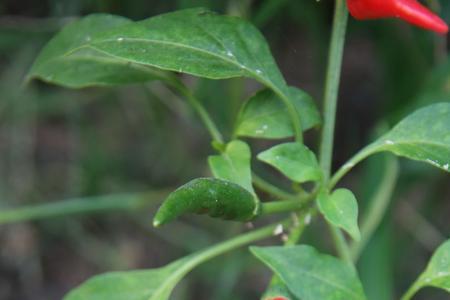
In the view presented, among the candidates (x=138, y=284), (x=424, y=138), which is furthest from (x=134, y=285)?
(x=424, y=138)

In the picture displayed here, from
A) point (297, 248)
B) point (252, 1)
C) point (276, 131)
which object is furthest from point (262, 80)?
point (252, 1)

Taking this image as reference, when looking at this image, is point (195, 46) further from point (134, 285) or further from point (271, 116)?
point (134, 285)

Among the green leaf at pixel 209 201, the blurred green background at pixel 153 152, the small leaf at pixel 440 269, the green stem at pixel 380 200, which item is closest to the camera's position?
the green leaf at pixel 209 201

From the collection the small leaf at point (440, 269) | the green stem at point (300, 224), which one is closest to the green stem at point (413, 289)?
the small leaf at point (440, 269)

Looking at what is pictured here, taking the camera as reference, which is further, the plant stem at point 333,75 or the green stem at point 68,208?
the green stem at point 68,208

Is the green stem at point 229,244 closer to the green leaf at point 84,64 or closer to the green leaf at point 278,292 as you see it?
the green leaf at point 278,292

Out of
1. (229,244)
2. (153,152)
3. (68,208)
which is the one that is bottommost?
(153,152)

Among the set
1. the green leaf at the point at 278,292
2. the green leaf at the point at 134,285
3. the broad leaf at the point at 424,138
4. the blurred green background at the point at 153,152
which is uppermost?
the broad leaf at the point at 424,138

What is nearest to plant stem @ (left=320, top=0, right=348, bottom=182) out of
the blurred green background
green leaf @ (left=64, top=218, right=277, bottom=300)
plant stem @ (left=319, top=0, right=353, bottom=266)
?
plant stem @ (left=319, top=0, right=353, bottom=266)
